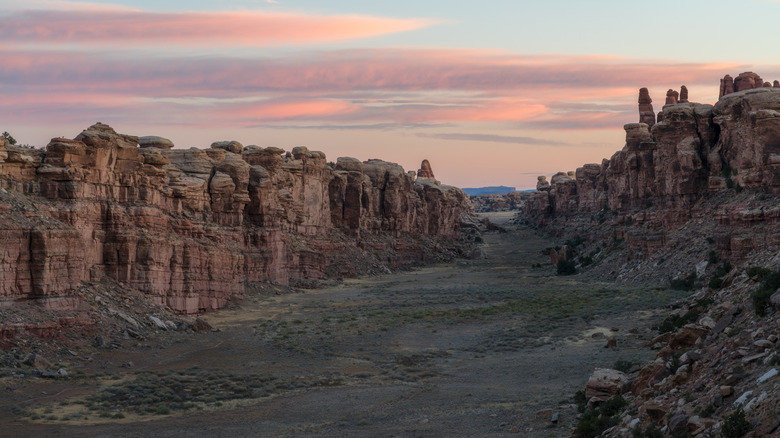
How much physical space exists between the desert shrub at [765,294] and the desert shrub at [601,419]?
373 centimetres

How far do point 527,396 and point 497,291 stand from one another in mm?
37919

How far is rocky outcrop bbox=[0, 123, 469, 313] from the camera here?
32094 millimetres

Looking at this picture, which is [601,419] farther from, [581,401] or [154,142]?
[154,142]

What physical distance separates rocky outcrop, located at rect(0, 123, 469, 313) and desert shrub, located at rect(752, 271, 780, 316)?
26.4 m

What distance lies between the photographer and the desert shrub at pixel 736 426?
11.5 meters

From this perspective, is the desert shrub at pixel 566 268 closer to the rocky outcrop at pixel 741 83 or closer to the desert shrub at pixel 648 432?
the rocky outcrop at pixel 741 83

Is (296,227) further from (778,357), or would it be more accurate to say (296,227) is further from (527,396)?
(778,357)

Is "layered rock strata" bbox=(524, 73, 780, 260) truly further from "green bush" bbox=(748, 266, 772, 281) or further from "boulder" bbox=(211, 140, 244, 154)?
"boulder" bbox=(211, 140, 244, 154)

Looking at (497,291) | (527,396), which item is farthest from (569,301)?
(527,396)

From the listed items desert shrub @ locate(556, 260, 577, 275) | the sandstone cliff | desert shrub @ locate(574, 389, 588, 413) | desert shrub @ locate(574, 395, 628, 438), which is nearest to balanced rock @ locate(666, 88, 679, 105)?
the sandstone cliff

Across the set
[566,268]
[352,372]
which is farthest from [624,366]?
[566,268]

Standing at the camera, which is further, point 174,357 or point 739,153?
point 739,153

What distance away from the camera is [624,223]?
252 feet

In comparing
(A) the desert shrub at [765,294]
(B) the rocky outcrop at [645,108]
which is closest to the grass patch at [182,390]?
(A) the desert shrub at [765,294]
